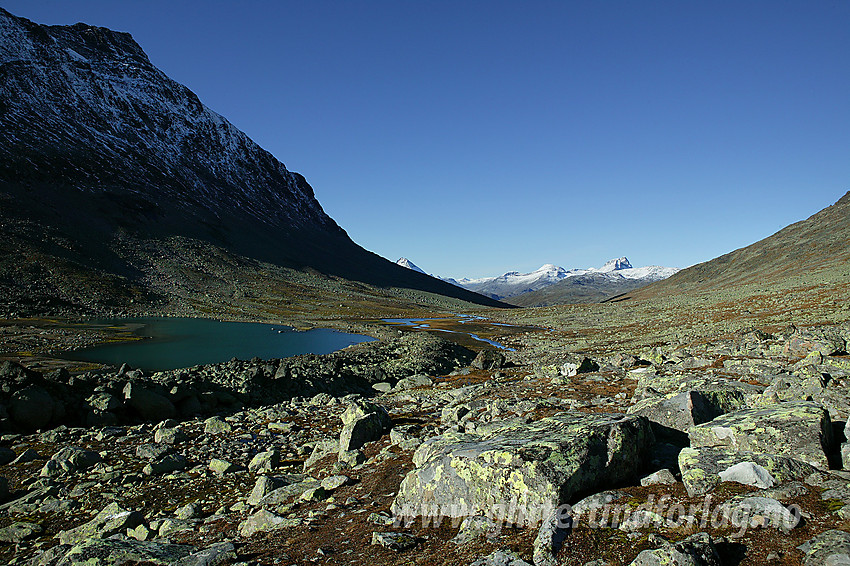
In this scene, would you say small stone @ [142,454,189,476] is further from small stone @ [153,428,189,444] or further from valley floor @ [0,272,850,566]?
small stone @ [153,428,189,444]

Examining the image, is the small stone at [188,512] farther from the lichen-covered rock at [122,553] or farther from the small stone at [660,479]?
the small stone at [660,479]

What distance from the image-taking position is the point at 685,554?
5.68m

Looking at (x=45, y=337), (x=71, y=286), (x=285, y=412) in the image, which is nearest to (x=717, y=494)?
(x=285, y=412)

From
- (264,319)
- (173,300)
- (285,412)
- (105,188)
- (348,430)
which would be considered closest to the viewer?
(348,430)

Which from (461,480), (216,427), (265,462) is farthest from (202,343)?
(461,480)

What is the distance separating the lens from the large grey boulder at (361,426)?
54.9 feet

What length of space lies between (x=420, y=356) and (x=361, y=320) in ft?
249

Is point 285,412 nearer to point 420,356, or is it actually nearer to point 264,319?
point 420,356

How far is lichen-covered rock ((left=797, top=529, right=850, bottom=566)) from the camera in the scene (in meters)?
5.15

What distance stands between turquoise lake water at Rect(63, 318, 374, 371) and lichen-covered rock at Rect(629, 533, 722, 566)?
53.4 meters

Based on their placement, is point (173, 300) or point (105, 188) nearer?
point (173, 300)

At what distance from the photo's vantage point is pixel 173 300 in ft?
430

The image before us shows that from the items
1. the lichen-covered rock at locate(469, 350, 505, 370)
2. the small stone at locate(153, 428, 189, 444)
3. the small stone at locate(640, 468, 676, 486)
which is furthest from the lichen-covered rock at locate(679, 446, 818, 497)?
the lichen-covered rock at locate(469, 350, 505, 370)

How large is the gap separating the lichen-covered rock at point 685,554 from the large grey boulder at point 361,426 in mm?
12348
